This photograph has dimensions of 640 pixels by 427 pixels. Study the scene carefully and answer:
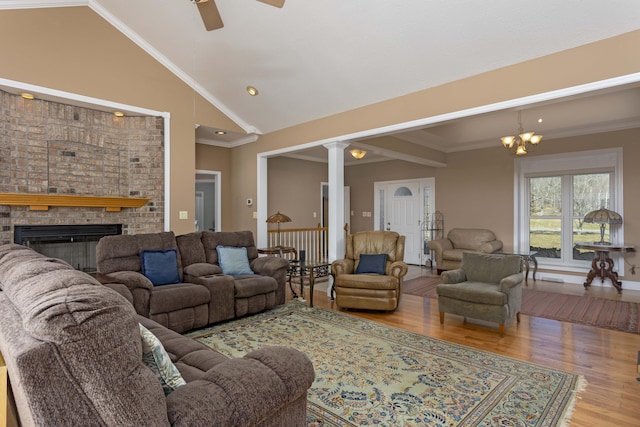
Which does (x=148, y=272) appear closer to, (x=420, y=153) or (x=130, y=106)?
(x=130, y=106)

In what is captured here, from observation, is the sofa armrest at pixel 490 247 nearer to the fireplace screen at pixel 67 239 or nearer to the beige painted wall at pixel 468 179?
the beige painted wall at pixel 468 179

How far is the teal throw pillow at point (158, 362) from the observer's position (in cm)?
128

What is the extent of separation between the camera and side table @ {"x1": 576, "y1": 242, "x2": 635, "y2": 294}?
17.9ft

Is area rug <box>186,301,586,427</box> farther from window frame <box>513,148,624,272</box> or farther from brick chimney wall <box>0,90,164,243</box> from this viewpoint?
window frame <box>513,148,624,272</box>

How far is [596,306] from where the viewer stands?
4.66 m

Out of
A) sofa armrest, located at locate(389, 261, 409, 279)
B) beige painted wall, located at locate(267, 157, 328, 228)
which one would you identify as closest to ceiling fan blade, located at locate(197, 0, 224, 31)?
sofa armrest, located at locate(389, 261, 409, 279)

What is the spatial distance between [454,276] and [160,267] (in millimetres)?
3374

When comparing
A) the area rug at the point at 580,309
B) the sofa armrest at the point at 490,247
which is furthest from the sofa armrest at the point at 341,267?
the sofa armrest at the point at 490,247

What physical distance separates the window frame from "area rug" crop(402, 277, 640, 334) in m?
1.47

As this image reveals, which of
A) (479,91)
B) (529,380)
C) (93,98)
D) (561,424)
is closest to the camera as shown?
(561,424)

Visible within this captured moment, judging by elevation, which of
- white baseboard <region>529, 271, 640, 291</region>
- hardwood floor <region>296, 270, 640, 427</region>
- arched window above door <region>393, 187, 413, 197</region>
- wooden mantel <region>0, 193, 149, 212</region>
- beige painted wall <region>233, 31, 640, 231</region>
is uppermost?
beige painted wall <region>233, 31, 640, 231</region>

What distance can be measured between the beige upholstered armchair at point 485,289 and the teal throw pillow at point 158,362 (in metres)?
3.18

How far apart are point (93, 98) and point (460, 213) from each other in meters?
7.10

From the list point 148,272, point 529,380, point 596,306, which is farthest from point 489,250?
point 148,272
